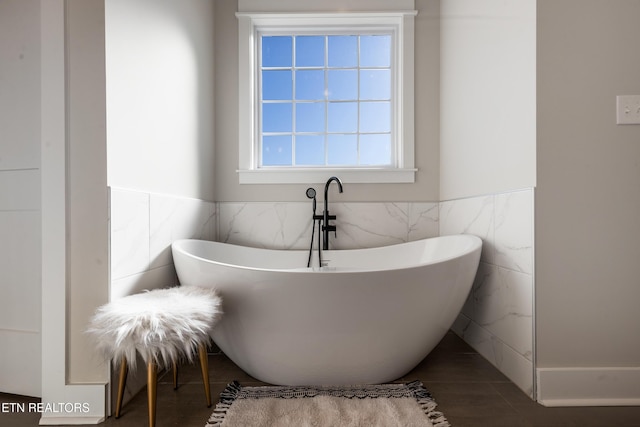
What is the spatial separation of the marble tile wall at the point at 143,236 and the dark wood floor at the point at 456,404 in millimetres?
467

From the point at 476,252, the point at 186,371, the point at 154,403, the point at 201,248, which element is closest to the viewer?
the point at 154,403

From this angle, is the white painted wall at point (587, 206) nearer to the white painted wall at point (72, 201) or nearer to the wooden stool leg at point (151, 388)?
the wooden stool leg at point (151, 388)

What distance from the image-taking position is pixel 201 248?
2.08 metres

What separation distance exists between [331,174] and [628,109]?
162 centimetres

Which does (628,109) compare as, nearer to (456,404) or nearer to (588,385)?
(588,385)

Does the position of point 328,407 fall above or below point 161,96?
below

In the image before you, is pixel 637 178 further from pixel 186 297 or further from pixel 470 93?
pixel 186 297

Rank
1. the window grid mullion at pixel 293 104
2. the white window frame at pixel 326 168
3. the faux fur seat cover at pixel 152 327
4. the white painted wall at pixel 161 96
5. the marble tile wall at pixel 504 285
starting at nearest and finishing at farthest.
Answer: the faux fur seat cover at pixel 152 327, the white painted wall at pixel 161 96, the marble tile wall at pixel 504 285, the white window frame at pixel 326 168, the window grid mullion at pixel 293 104

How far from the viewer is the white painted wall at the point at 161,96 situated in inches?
57.1

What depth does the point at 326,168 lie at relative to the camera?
2.62 metres

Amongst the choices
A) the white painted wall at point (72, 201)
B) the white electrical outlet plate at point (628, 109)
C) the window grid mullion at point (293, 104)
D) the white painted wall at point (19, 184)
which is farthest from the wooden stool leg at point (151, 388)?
the white electrical outlet plate at point (628, 109)

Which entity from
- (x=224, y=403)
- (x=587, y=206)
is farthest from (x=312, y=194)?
(x=587, y=206)

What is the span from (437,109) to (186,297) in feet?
6.95

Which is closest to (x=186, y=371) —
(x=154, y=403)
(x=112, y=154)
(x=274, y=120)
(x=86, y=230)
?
(x=154, y=403)
